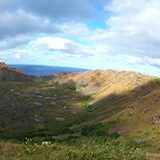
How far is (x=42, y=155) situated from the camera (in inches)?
628

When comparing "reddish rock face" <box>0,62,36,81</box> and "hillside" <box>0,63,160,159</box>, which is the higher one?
"reddish rock face" <box>0,62,36,81</box>

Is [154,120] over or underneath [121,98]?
over

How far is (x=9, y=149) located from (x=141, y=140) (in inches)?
828

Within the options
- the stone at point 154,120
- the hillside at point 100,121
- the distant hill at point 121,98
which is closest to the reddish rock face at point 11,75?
the distant hill at point 121,98

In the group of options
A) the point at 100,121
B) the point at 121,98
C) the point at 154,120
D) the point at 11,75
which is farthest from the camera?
the point at 11,75

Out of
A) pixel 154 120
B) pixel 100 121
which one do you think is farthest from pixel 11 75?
pixel 154 120

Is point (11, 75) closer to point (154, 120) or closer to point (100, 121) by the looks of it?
point (100, 121)

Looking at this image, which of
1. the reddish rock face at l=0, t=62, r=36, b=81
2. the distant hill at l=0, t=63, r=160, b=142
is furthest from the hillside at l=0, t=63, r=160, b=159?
the reddish rock face at l=0, t=62, r=36, b=81

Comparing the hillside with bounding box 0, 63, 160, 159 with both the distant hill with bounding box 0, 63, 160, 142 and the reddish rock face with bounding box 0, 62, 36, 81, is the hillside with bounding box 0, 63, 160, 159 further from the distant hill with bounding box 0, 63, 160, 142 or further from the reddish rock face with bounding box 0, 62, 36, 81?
the reddish rock face with bounding box 0, 62, 36, 81

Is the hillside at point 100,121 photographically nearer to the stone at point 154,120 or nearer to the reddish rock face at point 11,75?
the stone at point 154,120

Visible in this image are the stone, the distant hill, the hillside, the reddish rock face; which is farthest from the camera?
the reddish rock face

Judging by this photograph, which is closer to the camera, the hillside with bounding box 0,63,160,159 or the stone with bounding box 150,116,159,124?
the hillside with bounding box 0,63,160,159

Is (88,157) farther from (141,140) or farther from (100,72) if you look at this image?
(100,72)

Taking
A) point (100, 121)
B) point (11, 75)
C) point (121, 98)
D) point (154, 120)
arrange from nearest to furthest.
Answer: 1. point (154, 120)
2. point (100, 121)
3. point (121, 98)
4. point (11, 75)
